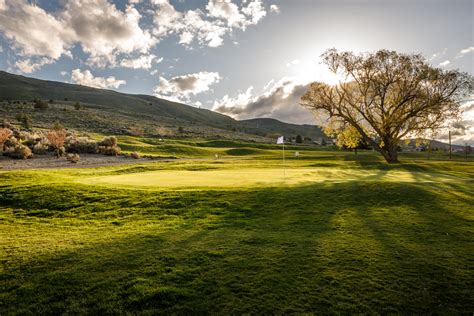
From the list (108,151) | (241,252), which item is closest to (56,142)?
(108,151)

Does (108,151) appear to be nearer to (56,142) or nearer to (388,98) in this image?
(56,142)

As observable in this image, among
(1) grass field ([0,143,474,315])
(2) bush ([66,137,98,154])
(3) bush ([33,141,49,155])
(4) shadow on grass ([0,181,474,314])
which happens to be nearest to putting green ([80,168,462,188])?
(1) grass field ([0,143,474,315])

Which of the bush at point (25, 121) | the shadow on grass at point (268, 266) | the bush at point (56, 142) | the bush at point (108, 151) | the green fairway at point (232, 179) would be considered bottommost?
the shadow on grass at point (268, 266)

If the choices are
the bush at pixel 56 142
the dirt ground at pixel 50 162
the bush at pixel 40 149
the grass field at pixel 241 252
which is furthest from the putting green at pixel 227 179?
the bush at pixel 40 149

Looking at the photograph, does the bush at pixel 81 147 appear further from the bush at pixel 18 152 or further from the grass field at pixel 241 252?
the grass field at pixel 241 252

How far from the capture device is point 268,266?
701cm

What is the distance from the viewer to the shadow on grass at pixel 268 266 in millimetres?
5645

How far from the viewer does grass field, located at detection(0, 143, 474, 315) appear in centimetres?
572

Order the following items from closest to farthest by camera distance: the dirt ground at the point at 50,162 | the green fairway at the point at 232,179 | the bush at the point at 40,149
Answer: the green fairway at the point at 232,179 < the dirt ground at the point at 50,162 < the bush at the point at 40,149

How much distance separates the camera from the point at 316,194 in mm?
13758

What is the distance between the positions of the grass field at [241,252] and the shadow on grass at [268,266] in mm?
28

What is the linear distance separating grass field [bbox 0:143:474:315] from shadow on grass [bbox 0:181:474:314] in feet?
0.09

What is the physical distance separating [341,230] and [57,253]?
853 cm

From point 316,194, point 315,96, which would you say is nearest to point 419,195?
point 316,194
